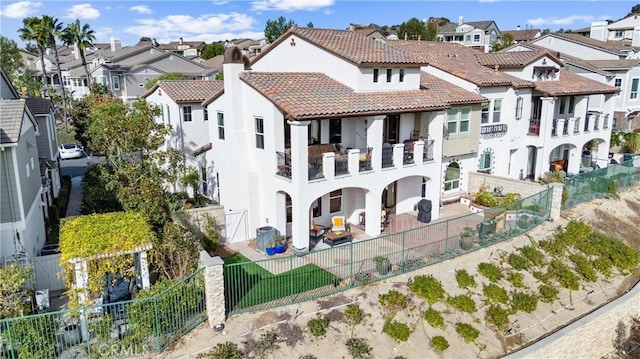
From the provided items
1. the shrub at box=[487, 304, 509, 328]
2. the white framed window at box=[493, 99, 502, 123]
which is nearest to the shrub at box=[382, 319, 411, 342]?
the shrub at box=[487, 304, 509, 328]

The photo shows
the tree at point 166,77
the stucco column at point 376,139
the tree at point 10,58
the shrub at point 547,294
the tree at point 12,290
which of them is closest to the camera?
the tree at point 12,290

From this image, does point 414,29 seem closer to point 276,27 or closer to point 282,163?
point 276,27

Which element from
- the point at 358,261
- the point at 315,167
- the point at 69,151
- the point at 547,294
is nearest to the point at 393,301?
the point at 358,261

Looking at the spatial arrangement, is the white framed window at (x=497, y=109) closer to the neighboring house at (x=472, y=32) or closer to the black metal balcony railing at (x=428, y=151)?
the black metal balcony railing at (x=428, y=151)

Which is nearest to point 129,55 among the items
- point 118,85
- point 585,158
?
point 118,85

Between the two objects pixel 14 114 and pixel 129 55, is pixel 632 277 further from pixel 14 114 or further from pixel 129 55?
pixel 129 55

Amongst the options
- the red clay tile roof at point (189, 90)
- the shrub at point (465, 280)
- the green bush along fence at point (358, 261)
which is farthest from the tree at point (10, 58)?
the shrub at point (465, 280)
